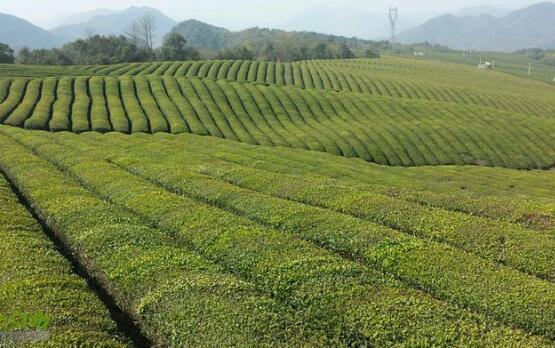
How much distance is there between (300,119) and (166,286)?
228 ft

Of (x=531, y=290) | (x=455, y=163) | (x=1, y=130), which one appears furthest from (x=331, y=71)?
(x=531, y=290)

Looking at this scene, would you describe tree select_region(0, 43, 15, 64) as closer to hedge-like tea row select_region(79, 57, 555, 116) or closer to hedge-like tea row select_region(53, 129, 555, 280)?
hedge-like tea row select_region(79, 57, 555, 116)

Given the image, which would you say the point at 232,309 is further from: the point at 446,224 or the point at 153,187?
the point at 153,187

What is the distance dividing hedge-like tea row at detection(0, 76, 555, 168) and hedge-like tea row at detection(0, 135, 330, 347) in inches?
1688

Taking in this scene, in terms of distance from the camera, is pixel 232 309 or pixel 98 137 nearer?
pixel 232 309

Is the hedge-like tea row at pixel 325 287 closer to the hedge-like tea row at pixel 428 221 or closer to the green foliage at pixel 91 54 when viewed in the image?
the hedge-like tea row at pixel 428 221

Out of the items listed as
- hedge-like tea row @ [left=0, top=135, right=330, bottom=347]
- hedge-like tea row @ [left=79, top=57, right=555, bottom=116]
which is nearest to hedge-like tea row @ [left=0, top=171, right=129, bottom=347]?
hedge-like tea row @ [left=0, top=135, right=330, bottom=347]

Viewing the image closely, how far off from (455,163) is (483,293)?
57.2 metres

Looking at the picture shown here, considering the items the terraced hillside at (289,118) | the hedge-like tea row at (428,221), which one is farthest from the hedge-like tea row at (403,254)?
the terraced hillside at (289,118)

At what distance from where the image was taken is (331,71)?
15188cm

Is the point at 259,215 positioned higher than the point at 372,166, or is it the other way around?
the point at 259,215

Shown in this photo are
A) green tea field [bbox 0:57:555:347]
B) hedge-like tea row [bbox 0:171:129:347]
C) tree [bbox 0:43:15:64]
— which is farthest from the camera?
tree [bbox 0:43:15:64]

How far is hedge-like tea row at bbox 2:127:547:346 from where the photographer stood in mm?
16484

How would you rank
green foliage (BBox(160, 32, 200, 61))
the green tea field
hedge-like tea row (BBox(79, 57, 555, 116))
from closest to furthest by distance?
the green tea field
hedge-like tea row (BBox(79, 57, 555, 116))
green foliage (BBox(160, 32, 200, 61))
